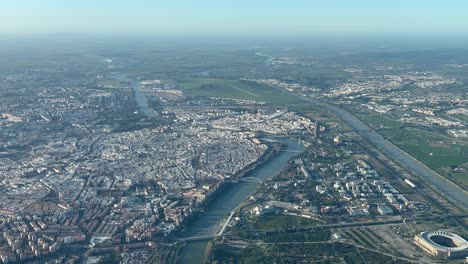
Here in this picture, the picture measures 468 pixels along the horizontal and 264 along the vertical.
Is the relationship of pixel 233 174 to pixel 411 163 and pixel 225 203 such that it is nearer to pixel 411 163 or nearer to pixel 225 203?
pixel 225 203

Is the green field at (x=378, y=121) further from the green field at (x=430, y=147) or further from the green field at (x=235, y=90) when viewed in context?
the green field at (x=235, y=90)

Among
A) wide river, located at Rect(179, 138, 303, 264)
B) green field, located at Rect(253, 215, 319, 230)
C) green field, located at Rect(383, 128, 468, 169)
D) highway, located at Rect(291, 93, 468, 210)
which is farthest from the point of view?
green field, located at Rect(383, 128, 468, 169)

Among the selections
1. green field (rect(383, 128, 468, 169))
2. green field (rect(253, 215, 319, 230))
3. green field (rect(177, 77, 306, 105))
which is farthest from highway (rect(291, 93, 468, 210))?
green field (rect(177, 77, 306, 105))

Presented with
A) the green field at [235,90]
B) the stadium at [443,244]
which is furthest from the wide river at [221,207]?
the green field at [235,90]

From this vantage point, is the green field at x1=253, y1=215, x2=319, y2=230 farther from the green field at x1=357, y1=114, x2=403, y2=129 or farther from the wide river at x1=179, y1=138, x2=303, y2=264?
the green field at x1=357, y1=114, x2=403, y2=129

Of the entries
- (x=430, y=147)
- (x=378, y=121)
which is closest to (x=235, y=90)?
(x=378, y=121)
